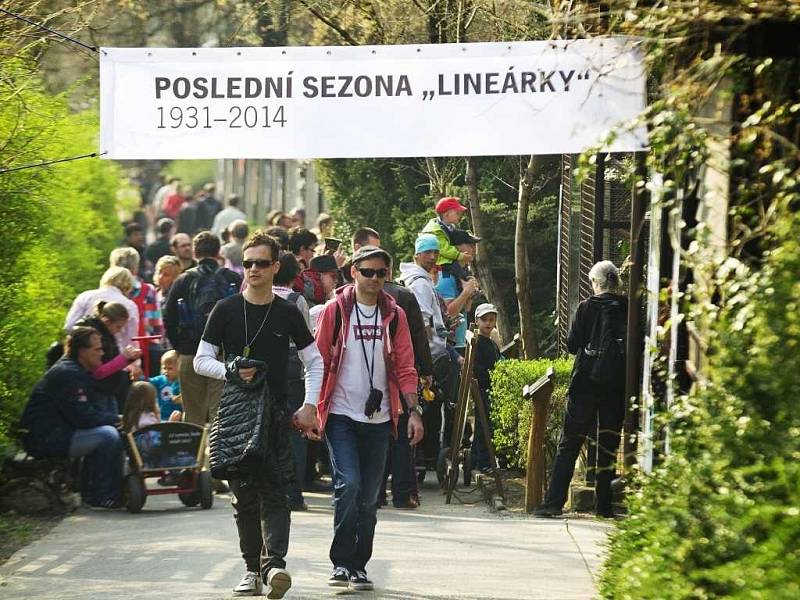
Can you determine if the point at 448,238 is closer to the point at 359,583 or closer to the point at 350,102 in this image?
the point at 350,102

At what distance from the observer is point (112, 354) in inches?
468

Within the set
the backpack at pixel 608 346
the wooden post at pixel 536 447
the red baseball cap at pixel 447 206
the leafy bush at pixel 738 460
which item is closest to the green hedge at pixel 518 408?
the wooden post at pixel 536 447

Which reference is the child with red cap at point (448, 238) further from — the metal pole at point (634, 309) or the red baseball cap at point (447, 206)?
the metal pole at point (634, 309)

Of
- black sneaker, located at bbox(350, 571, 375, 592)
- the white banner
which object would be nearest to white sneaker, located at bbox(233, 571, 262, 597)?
black sneaker, located at bbox(350, 571, 375, 592)

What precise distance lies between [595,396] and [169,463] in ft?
9.95

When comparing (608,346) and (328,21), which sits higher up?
(328,21)

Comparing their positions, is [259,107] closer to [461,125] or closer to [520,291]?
[461,125]

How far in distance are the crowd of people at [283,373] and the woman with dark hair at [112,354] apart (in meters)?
0.01

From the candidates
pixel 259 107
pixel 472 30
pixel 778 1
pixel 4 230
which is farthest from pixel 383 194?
pixel 778 1

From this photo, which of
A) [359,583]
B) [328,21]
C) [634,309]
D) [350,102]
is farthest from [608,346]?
[328,21]

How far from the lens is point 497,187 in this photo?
18.7m

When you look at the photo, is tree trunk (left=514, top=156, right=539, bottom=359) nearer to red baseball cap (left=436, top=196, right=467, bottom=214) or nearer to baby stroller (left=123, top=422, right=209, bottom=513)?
red baseball cap (left=436, top=196, right=467, bottom=214)

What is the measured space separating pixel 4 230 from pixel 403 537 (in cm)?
323

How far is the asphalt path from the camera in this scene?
8.48 metres
